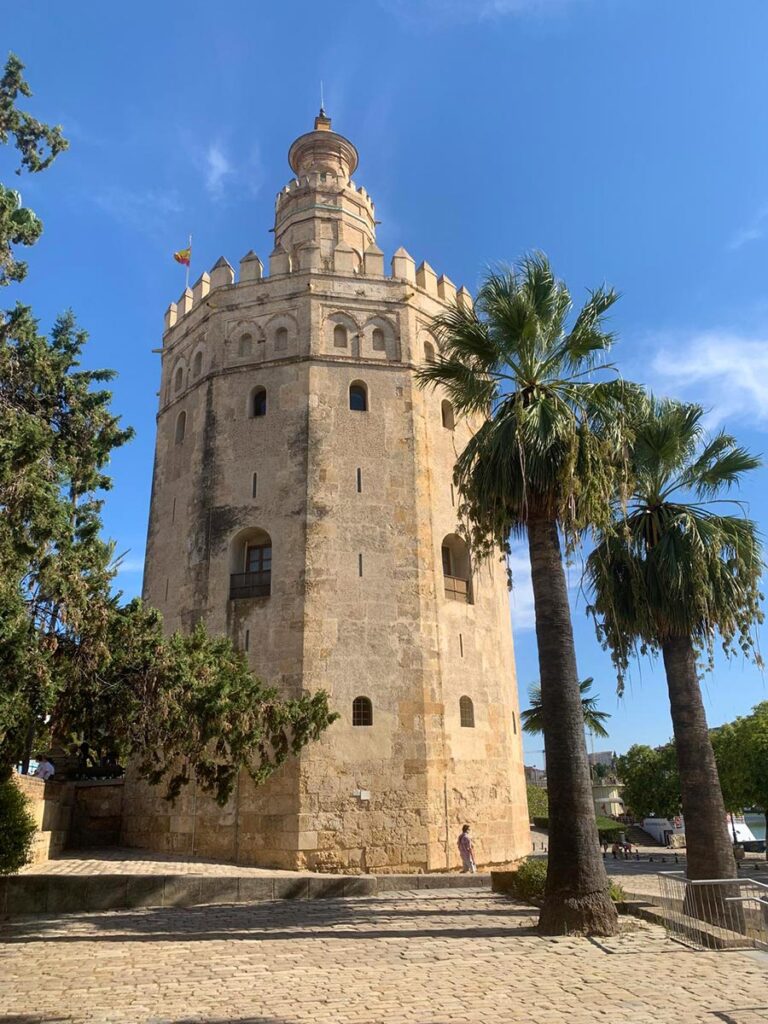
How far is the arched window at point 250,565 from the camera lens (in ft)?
62.0

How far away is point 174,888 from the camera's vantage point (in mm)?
12961

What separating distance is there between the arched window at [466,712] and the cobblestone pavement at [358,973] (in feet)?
23.2

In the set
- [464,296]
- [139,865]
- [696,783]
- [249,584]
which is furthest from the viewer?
[464,296]

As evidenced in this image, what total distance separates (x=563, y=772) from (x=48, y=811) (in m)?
11.6

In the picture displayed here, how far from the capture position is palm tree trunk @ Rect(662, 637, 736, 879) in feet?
39.7

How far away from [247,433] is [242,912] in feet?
38.7

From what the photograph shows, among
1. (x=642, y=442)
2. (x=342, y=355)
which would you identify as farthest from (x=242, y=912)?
(x=342, y=355)

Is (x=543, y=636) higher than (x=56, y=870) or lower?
higher

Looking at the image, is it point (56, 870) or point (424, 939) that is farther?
point (56, 870)

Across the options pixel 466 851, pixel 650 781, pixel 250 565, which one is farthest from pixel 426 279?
pixel 650 781

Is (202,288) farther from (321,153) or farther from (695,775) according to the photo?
(695,775)

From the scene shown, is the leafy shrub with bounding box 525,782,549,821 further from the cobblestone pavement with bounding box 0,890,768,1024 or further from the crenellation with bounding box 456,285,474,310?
the cobblestone pavement with bounding box 0,890,768,1024

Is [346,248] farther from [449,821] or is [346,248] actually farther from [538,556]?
[449,821]

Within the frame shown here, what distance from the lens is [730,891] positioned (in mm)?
10789
